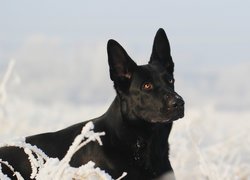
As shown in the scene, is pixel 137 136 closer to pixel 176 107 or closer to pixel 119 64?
pixel 176 107

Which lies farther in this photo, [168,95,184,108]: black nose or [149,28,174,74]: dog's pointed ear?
[149,28,174,74]: dog's pointed ear

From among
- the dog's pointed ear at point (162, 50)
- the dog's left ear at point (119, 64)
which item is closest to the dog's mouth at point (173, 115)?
the dog's left ear at point (119, 64)

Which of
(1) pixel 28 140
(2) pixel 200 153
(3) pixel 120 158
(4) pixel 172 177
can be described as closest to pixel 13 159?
(1) pixel 28 140

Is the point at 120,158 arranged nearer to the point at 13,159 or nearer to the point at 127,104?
the point at 127,104

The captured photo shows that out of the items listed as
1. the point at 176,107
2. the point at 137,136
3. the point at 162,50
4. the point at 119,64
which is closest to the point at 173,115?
the point at 176,107

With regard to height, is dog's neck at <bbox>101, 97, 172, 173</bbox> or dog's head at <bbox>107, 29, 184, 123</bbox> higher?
dog's head at <bbox>107, 29, 184, 123</bbox>

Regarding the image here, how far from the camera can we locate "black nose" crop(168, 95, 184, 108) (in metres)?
5.75

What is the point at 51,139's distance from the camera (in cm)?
639

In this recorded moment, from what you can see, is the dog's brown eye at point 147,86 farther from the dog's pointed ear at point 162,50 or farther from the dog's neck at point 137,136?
the dog's pointed ear at point 162,50

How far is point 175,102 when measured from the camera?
5.77 m

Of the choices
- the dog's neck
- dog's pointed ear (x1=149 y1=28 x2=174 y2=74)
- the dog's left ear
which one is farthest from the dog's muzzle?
dog's pointed ear (x1=149 y1=28 x2=174 y2=74)

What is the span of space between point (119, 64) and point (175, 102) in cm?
98

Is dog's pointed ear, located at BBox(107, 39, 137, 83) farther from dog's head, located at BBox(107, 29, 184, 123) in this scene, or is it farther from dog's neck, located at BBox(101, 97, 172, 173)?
dog's neck, located at BBox(101, 97, 172, 173)

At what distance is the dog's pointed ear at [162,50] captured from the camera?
6.73 meters
